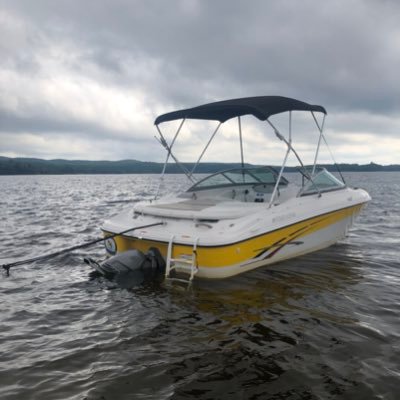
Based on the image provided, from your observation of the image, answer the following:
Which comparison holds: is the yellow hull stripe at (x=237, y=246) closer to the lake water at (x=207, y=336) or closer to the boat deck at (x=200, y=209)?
the lake water at (x=207, y=336)

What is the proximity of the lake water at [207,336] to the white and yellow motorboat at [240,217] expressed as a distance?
0.48 m

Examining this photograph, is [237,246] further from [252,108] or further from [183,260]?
[252,108]

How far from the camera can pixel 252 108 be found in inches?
273

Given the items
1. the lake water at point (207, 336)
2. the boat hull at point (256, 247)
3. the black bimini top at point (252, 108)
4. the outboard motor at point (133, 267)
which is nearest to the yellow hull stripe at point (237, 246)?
the boat hull at point (256, 247)

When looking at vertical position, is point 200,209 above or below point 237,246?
above

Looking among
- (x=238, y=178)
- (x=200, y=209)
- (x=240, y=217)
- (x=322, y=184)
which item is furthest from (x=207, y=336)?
(x=322, y=184)

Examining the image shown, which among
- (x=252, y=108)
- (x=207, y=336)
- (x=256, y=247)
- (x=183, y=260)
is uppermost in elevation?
(x=252, y=108)

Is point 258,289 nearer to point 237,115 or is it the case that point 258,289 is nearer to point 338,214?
point 338,214

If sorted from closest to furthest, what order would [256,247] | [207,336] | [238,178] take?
1. [207,336]
2. [256,247]
3. [238,178]

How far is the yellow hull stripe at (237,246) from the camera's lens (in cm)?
598

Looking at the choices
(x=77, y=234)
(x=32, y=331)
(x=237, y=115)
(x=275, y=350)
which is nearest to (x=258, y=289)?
(x=275, y=350)

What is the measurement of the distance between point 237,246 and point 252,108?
2.52 meters

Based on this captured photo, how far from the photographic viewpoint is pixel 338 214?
862cm

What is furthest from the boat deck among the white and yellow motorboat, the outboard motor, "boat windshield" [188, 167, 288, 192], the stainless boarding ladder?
"boat windshield" [188, 167, 288, 192]
